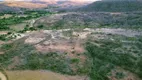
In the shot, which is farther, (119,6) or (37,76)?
(119,6)

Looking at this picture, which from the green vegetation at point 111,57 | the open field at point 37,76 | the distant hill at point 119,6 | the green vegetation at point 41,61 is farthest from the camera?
the distant hill at point 119,6

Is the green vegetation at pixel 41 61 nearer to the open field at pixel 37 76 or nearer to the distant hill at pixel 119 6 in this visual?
the open field at pixel 37 76

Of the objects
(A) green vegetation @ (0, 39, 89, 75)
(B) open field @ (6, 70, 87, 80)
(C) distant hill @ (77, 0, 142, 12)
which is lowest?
(B) open field @ (6, 70, 87, 80)

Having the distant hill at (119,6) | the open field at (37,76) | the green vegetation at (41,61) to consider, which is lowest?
the open field at (37,76)

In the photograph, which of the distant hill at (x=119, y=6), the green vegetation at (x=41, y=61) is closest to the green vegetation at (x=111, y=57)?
the green vegetation at (x=41, y=61)

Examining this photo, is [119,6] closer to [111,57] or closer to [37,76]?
[111,57]

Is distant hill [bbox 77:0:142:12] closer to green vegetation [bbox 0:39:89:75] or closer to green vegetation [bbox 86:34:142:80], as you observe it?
green vegetation [bbox 86:34:142:80]

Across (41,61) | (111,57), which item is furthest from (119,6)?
(41,61)

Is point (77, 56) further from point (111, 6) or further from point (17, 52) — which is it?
point (111, 6)

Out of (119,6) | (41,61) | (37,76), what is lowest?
(37,76)

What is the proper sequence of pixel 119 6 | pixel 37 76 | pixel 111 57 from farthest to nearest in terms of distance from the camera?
1. pixel 119 6
2. pixel 111 57
3. pixel 37 76

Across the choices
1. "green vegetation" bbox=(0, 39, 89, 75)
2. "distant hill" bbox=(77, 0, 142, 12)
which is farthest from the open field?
"distant hill" bbox=(77, 0, 142, 12)
